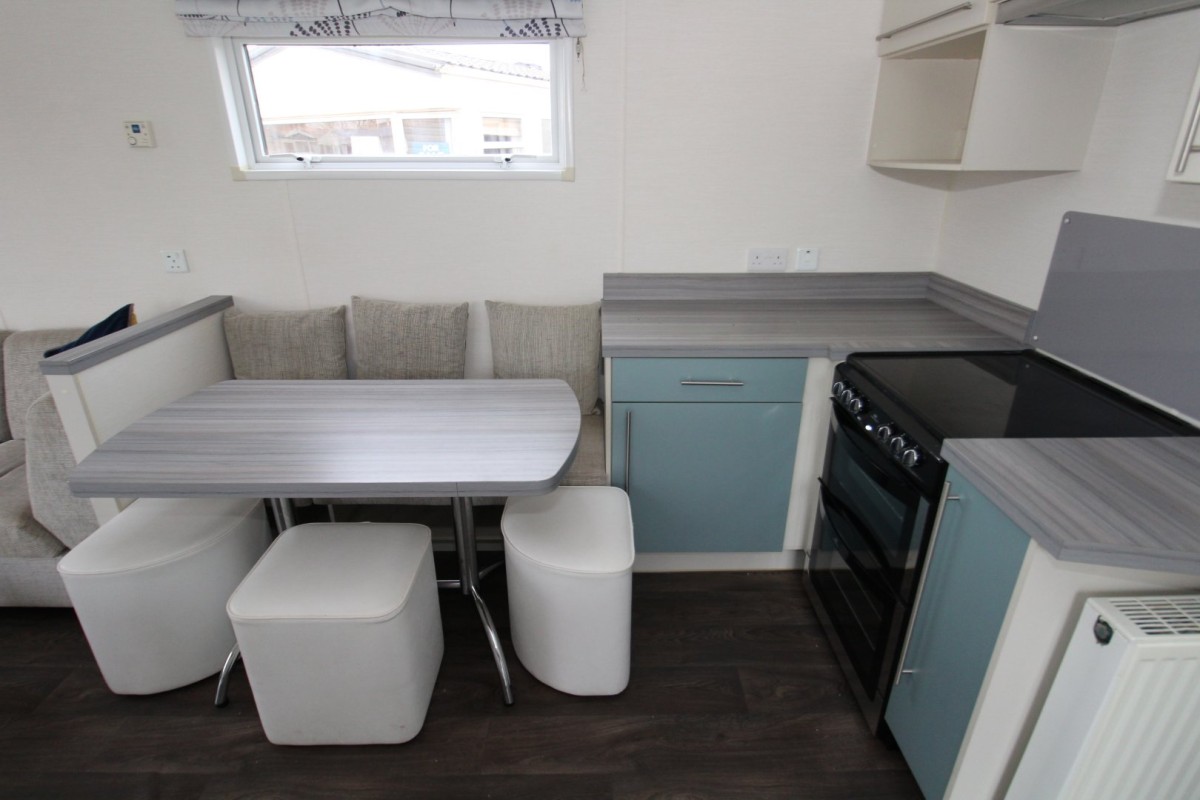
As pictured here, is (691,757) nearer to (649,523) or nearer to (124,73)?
(649,523)

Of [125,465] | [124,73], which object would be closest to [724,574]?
[125,465]

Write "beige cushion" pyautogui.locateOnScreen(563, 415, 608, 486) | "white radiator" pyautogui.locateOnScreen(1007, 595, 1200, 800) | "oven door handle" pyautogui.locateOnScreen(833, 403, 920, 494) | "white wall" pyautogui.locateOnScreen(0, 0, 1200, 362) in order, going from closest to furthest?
"white radiator" pyautogui.locateOnScreen(1007, 595, 1200, 800) → "oven door handle" pyautogui.locateOnScreen(833, 403, 920, 494) → "beige cushion" pyautogui.locateOnScreen(563, 415, 608, 486) → "white wall" pyautogui.locateOnScreen(0, 0, 1200, 362)

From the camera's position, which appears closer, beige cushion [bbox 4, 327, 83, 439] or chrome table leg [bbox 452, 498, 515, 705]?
chrome table leg [bbox 452, 498, 515, 705]

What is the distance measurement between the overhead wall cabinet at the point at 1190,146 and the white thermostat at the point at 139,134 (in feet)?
10.1

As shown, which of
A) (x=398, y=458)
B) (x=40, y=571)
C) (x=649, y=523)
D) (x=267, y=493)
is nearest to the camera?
(x=267, y=493)

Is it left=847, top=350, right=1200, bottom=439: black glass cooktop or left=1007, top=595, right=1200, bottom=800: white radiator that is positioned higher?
left=847, top=350, right=1200, bottom=439: black glass cooktop

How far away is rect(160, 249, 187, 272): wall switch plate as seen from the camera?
256cm

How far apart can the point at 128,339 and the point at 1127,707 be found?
2722mm

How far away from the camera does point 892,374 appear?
5.90 feet

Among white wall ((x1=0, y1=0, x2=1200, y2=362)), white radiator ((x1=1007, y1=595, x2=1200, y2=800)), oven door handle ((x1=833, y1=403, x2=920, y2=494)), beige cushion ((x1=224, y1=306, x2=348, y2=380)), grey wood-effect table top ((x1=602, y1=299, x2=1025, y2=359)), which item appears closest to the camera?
white radiator ((x1=1007, y1=595, x2=1200, y2=800))

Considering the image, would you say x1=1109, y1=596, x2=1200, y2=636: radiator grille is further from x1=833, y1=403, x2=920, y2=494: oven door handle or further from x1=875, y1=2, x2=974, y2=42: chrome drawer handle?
x1=875, y1=2, x2=974, y2=42: chrome drawer handle

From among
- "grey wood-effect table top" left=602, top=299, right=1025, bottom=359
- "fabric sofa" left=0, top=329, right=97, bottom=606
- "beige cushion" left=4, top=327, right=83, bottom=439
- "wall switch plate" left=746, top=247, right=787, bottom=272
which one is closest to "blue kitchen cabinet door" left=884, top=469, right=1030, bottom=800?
"grey wood-effect table top" left=602, top=299, right=1025, bottom=359

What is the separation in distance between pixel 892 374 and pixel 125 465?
201 centimetres

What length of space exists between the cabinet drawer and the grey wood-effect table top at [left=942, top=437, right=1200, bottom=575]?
0.71 meters
